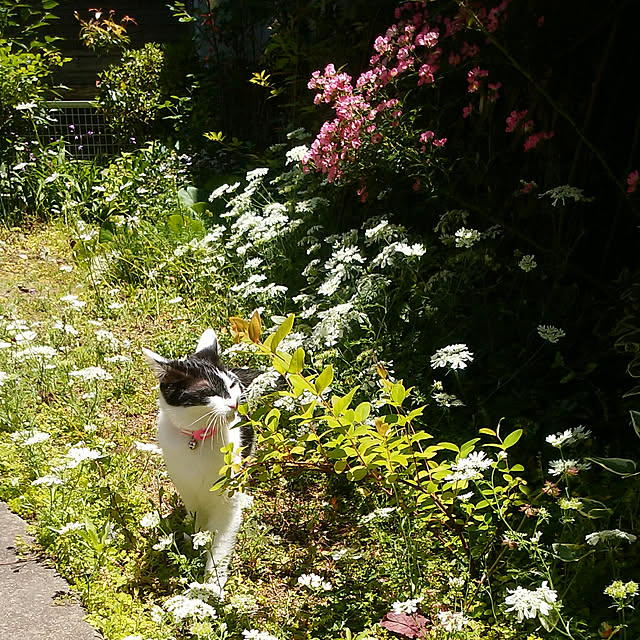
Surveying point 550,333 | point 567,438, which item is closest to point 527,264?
point 550,333

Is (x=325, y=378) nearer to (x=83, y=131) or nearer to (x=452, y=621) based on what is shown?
(x=452, y=621)

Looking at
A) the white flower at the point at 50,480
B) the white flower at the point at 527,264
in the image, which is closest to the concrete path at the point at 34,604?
the white flower at the point at 50,480

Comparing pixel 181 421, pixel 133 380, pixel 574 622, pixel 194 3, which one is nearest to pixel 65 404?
pixel 133 380

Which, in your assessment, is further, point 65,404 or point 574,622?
point 65,404

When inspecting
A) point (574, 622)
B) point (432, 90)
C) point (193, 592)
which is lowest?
point (574, 622)

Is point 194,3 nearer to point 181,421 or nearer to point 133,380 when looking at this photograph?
point 133,380

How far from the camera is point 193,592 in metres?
2.06

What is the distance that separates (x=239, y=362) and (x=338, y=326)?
2.61 feet

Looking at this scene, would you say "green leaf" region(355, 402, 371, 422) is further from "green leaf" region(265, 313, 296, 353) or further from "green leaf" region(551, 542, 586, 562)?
"green leaf" region(551, 542, 586, 562)

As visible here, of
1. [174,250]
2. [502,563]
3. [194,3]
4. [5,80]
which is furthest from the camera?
[194,3]

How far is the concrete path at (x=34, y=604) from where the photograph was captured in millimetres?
2174

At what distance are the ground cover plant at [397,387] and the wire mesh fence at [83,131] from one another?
7.54ft

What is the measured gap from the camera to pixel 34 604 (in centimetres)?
229

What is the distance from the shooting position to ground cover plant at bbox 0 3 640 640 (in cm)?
219
